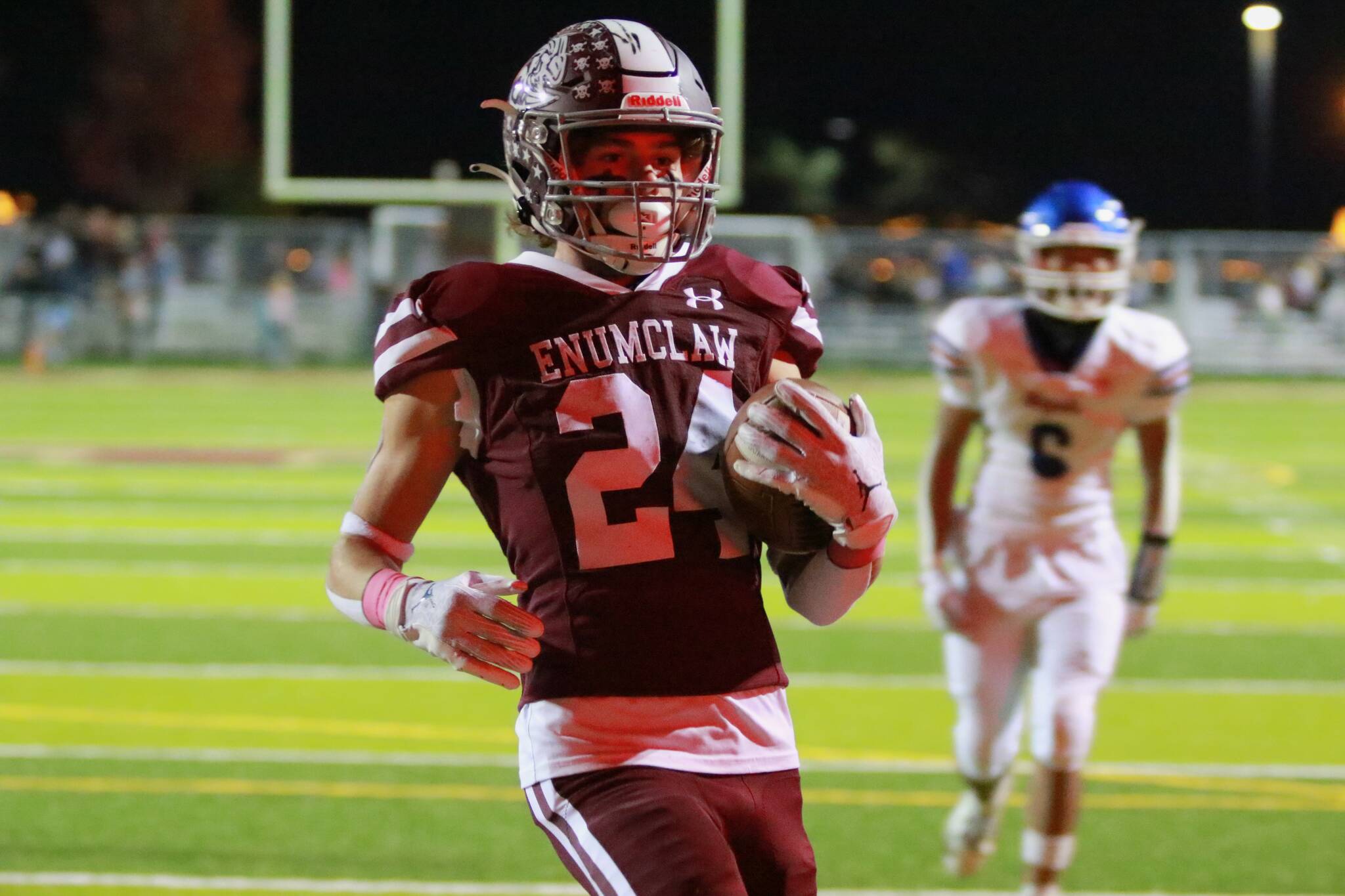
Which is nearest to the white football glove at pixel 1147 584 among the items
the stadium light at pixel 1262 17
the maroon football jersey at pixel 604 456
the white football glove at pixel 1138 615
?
the white football glove at pixel 1138 615

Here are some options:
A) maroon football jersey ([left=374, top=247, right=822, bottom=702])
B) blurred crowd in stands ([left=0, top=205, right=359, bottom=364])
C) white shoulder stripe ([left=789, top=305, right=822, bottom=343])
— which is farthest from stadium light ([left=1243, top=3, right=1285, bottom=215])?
maroon football jersey ([left=374, top=247, right=822, bottom=702])

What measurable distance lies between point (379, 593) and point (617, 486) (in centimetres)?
34

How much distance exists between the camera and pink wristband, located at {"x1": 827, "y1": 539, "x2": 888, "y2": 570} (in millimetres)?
2400

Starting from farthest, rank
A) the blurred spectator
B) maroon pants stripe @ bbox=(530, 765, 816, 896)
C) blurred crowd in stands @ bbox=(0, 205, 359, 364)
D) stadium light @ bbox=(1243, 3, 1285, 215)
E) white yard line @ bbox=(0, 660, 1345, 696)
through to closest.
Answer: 1. stadium light @ bbox=(1243, 3, 1285, 215)
2. blurred crowd in stands @ bbox=(0, 205, 359, 364)
3. the blurred spectator
4. white yard line @ bbox=(0, 660, 1345, 696)
5. maroon pants stripe @ bbox=(530, 765, 816, 896)

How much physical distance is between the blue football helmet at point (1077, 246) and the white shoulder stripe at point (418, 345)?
2323 mm

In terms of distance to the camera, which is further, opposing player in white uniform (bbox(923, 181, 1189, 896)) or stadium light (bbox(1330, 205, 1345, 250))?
stadium light (bbox(1330, 205, 1345, 250))

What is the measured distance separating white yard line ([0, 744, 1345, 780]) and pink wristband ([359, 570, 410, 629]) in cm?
327

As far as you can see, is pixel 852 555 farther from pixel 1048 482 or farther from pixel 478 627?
pixel 1048 482

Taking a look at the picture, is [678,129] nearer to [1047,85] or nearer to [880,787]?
[880,787]

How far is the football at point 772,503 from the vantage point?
7.53ft

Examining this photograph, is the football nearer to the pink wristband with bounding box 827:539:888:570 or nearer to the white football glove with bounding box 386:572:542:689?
the pink wristband with bounding box 827:539:888:570

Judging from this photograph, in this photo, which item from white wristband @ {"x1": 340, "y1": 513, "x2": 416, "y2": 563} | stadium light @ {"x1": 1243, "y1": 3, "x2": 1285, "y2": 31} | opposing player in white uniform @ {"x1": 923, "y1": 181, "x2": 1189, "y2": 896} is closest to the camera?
white wristband @ {"x1": 340, "y1": 513, "x2": 416, "y2": 563}

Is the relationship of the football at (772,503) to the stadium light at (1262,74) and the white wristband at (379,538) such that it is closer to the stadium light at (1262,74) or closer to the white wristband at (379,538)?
the white wristband at (379,538)

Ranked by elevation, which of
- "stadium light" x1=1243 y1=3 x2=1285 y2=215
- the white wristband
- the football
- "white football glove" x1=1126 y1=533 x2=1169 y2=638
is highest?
"stadium light" x1=1243 y1=3 x2=1285 y2=215
